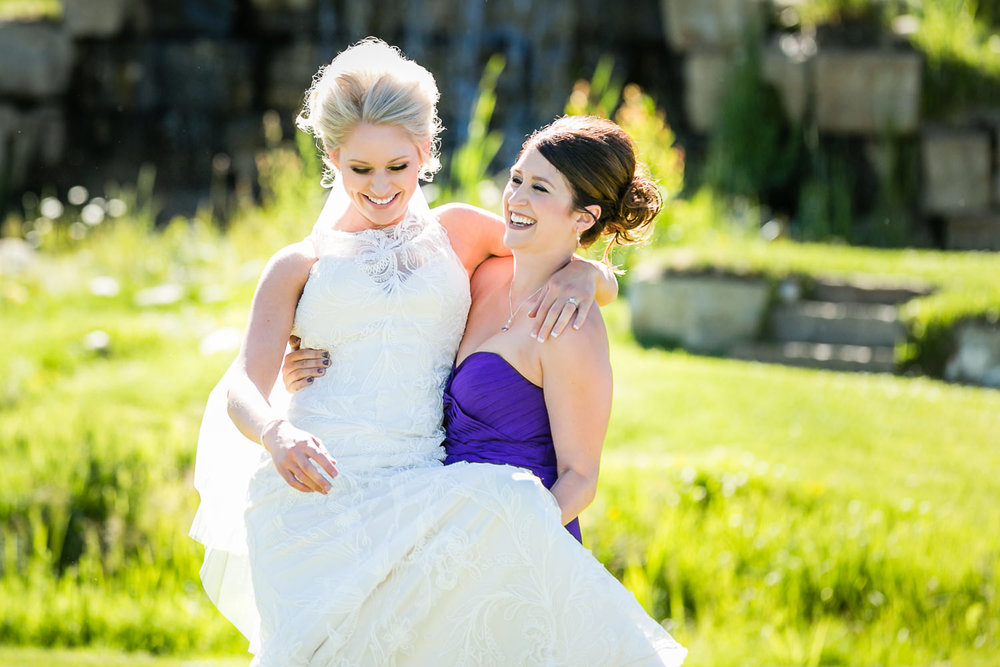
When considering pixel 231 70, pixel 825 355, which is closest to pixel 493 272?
pixel 825 355

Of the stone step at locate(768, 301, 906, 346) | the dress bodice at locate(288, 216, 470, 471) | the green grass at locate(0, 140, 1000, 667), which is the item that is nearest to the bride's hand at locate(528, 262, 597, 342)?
the dress bodice at locate(288, 216, 470, 471)

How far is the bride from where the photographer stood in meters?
2.89

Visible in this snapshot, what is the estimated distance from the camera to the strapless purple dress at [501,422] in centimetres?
312

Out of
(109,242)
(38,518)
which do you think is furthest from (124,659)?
(109,242)

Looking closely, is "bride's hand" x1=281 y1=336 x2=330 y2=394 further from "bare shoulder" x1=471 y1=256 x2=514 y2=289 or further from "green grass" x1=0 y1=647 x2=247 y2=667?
"green grass" x1=0 y1=647 x2=247 y2=667

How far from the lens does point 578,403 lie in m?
3.07

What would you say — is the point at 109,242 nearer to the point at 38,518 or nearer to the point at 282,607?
the point at 38,518

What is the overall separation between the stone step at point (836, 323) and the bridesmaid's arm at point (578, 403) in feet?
21.4

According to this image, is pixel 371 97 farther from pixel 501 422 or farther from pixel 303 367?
pixel 501 422

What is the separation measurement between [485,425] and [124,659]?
9.15 feet

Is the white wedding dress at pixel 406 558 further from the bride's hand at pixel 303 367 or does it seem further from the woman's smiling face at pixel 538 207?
the woman's smiling face at pixel 538 207

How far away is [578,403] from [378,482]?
541mm

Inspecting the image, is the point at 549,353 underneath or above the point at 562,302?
underneath

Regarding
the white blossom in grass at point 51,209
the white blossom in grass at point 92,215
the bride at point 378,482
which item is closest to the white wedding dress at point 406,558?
the bride at point 378,482
